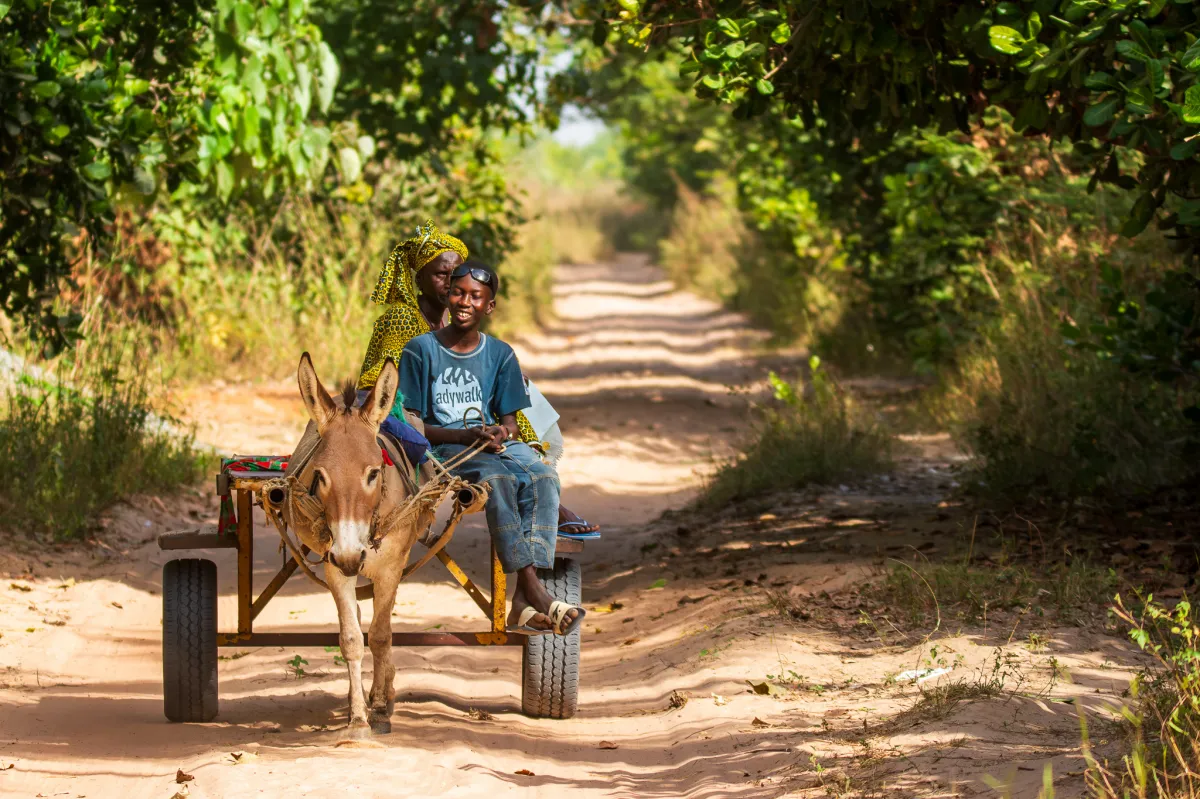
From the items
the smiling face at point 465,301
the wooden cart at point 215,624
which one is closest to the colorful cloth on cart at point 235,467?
the wooden cart at point 215,624

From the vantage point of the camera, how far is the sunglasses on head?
18.5 feet

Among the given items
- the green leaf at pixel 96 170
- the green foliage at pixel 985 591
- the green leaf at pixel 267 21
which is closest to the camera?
the green foliage at pixel 985 591

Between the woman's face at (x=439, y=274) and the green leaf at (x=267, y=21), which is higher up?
the green leaf at (x=267, y=21)

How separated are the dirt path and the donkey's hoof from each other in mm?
53

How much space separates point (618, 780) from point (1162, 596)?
10.5 ft

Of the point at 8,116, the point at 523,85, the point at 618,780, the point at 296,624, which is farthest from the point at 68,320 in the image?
the point at 523,85

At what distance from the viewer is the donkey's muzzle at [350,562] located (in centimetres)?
465

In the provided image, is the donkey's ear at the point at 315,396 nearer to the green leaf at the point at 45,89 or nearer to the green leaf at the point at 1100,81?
the green leaf at the point at 1100,81

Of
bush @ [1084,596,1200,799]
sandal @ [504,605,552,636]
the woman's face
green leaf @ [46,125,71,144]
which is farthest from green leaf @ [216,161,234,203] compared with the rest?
bush @ [1084,596,1200,799]

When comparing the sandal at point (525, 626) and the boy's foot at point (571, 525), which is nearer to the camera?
the sandal at point (525, 626)

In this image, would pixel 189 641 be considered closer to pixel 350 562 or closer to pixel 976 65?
pixel 350 562

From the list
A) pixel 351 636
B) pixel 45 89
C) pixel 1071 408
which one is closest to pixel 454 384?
pixel 351 636

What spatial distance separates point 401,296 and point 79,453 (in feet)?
12.9

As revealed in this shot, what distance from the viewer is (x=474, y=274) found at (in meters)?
5.64
